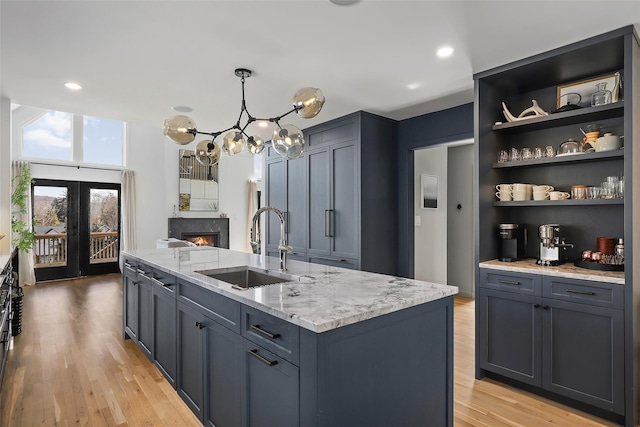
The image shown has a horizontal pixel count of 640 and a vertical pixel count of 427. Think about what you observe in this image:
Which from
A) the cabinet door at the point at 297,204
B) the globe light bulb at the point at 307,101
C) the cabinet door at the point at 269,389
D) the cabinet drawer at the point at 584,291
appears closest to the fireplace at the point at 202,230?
the cabinet door at the point at 297,204

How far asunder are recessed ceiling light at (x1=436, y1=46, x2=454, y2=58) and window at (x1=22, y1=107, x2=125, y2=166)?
6.54 meters

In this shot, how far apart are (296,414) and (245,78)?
8.90ft

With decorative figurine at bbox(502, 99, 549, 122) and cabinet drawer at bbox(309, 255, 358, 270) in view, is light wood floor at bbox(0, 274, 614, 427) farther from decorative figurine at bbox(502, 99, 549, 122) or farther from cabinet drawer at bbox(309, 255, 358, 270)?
decorative figurine at bbox(502, 99, 549, 122)

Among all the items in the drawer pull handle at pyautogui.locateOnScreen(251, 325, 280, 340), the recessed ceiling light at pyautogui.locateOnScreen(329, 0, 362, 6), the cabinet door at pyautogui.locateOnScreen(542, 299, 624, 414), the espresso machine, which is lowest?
the cabinet door at pyautogui.locateOnScreen(542, 299, 624, 414)

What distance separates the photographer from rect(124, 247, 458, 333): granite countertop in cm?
135

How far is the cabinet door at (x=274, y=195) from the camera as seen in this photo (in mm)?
5262

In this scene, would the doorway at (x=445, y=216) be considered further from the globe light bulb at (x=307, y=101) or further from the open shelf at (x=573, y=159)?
the globe light bulb at (x=307, y=101)

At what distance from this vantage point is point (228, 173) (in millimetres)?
9398

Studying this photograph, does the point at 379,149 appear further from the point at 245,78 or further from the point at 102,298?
the point at 102,298

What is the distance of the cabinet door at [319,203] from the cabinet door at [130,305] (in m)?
2.13

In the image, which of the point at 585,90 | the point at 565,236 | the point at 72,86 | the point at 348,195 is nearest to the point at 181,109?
the point at 72,86

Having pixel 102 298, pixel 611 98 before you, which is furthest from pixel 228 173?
pixel 611 98

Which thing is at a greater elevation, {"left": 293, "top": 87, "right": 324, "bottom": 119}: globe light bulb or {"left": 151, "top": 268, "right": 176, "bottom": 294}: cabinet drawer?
{"left": 293, "top": 87, "right": 324, "bottom": 119}: globe light bulb

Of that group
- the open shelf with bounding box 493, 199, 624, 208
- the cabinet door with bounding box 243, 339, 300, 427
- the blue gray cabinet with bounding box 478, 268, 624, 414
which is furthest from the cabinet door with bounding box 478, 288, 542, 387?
the cabinet door with bounding box 243, 339, 300, 427
